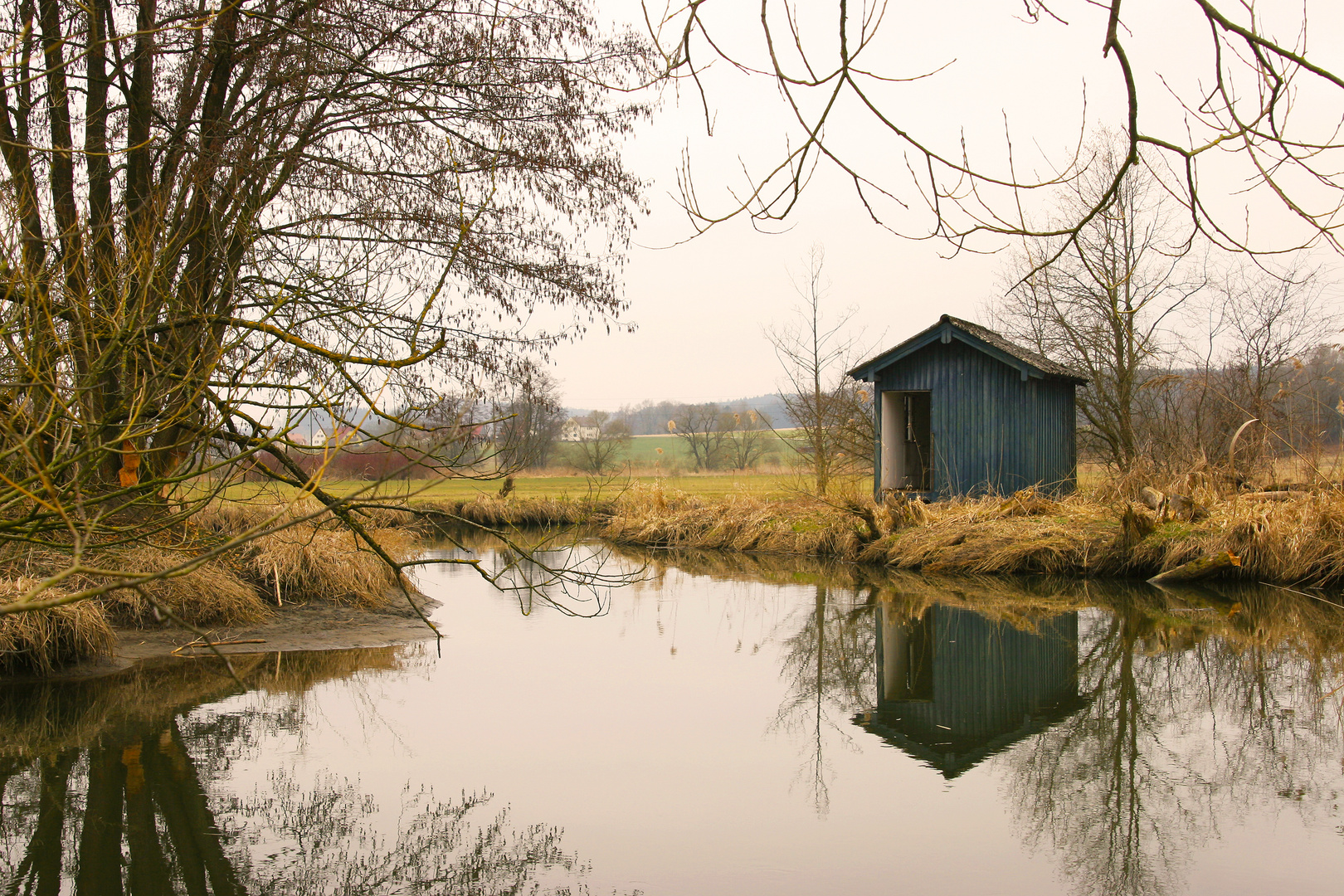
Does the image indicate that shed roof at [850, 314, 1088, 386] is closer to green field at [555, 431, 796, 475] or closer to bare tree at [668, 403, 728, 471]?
green field at [555, 431, 796, 475]

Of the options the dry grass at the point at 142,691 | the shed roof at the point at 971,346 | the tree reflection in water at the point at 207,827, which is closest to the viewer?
the tree reflection in water at the point at 207,827

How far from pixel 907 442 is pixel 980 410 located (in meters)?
3.00

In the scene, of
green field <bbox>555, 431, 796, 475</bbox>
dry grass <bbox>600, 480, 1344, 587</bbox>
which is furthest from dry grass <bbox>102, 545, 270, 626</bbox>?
green field <bbox>555, 431, 796, 475</bbox>

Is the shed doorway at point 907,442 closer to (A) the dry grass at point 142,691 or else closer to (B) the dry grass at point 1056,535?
(B) the dry grass at point 1056,535

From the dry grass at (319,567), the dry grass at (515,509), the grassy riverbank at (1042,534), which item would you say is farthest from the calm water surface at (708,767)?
the dry grass at (515,509)

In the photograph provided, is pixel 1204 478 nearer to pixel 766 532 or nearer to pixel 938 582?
pixel 938 582

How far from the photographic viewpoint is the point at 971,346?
58.9ft

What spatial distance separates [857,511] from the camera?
16625mm

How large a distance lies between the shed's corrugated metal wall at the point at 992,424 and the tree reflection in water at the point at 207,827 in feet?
44.9

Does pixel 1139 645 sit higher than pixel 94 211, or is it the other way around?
pixel 94 211

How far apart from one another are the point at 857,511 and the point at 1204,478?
16.8ft

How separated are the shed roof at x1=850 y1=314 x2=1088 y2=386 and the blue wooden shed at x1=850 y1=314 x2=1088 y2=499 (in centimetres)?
2

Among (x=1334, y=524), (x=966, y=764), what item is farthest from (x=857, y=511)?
(x=966, y=764)

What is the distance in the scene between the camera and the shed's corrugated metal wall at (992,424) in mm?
17609
